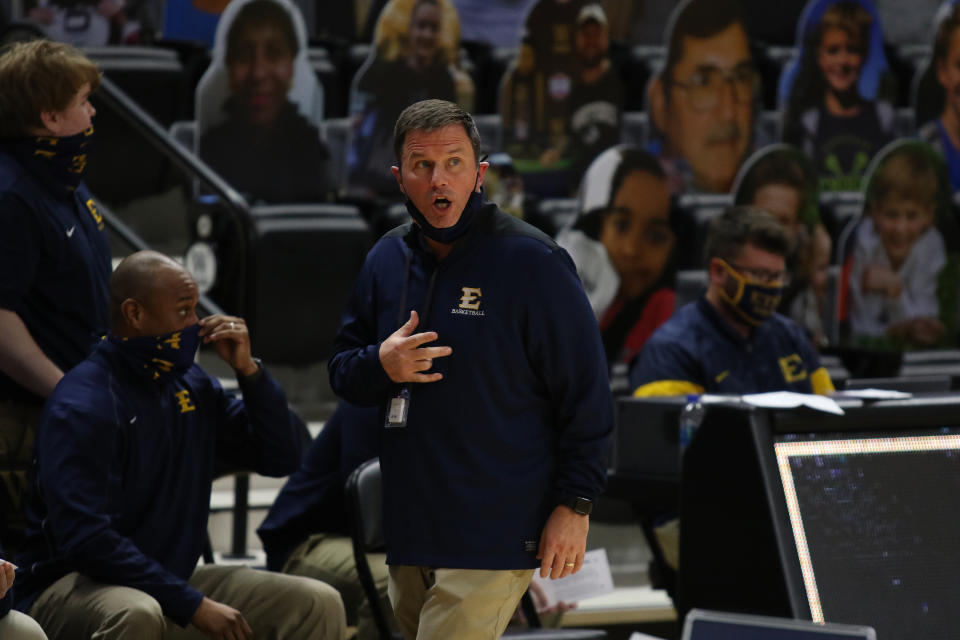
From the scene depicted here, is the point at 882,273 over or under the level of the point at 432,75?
under

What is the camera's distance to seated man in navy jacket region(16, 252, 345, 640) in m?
3.00

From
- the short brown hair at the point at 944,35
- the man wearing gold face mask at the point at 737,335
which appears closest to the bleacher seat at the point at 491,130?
the man wearing gold face mask at the point at 737,335

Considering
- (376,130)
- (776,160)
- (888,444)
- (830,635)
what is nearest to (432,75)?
(376,130)

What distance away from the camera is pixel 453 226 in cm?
259

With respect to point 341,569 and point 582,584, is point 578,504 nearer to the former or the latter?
point 341,569

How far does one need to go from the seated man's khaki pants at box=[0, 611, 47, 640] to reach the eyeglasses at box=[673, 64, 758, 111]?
194 inches

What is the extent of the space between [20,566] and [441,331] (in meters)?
1.26

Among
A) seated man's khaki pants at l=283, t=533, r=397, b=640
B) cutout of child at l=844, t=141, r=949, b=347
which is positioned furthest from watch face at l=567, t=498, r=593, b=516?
cutout of child at l=844, t=141, r=949, b=347

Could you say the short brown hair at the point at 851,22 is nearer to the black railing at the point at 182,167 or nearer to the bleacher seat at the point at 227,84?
the bleacher seat at the point at 227,84

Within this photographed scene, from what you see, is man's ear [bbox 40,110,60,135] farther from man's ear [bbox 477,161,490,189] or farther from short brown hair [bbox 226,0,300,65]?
short brown hair [bbox 226,0,300,65]

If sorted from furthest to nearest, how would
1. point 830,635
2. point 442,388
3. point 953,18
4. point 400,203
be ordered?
point 953,18
point 400,203
point 442,388
point 830,635

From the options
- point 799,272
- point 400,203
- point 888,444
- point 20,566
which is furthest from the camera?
point 799,272

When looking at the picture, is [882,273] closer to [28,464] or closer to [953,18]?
[953,18]

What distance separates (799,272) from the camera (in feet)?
22.5
